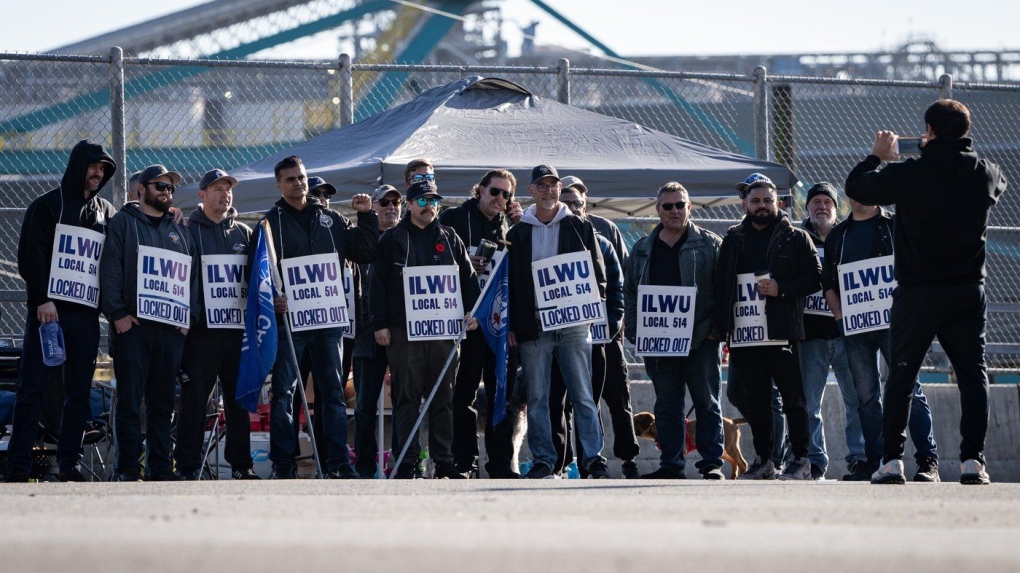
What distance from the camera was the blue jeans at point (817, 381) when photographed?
1098 cm

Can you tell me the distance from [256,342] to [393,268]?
1.14m

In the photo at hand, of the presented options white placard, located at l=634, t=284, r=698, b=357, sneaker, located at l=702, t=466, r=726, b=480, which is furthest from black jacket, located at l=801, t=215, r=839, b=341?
sneaker, located at l=702, t=466, r=726, b=480

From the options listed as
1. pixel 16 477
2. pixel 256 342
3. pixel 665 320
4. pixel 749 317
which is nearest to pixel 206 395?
pixel 256 342

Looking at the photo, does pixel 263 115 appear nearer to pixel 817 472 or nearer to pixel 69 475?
pixel 69 475

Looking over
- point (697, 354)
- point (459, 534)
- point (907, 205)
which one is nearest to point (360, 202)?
point (697, 354)

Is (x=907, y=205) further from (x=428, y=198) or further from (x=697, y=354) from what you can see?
(x=428, y=198)

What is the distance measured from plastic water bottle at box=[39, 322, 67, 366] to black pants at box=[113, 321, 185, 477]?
42 cm

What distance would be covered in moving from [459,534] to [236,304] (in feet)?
18.3

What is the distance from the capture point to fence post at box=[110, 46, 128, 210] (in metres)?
11.6

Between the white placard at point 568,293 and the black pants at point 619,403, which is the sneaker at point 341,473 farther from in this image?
the black pants at point 619,403

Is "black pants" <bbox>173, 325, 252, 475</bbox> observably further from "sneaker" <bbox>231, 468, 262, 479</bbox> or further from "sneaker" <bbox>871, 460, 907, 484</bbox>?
"sneaker" <bbox>871, 460, 907, 484</bbox>

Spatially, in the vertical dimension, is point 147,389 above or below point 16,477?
above

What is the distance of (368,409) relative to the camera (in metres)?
10.8

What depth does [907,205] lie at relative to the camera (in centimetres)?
819
